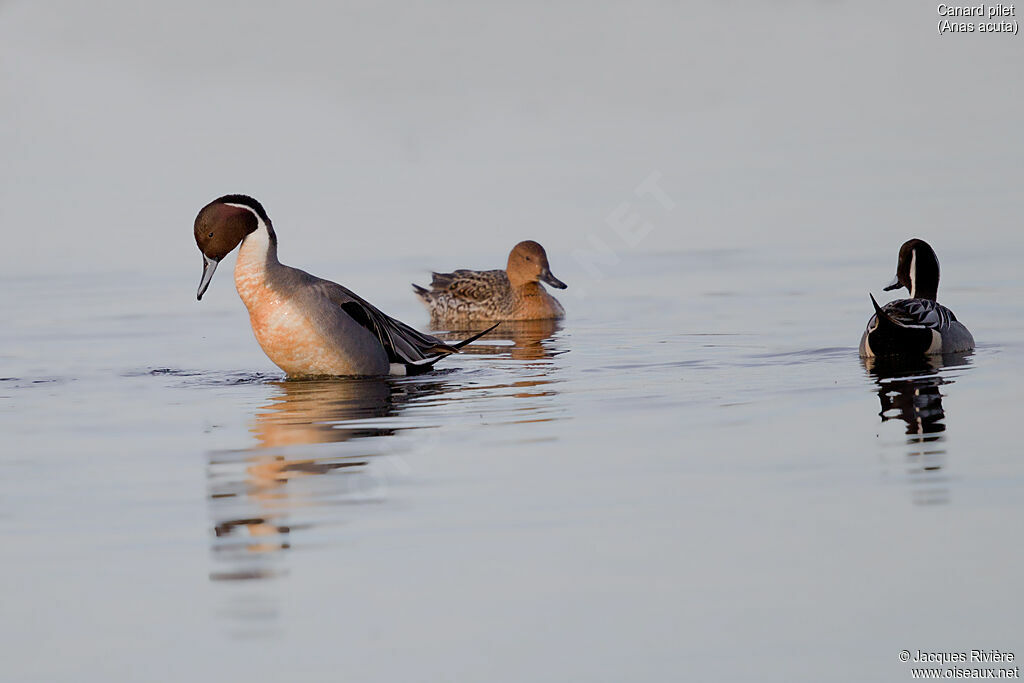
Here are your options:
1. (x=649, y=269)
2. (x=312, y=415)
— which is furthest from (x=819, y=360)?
(x=649, y=269)

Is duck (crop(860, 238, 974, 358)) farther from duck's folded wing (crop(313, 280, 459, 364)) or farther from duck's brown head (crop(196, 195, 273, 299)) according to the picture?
duck's brown head (crop(196, 195, 273, 299))

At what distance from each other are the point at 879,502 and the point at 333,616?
7.67ft

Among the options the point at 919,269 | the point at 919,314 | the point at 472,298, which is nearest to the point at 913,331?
the point at 919,314

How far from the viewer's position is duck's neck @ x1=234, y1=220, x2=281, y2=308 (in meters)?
10.8

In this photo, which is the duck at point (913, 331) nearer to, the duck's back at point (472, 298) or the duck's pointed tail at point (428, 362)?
the duck's pointed tail at point (428, 362)

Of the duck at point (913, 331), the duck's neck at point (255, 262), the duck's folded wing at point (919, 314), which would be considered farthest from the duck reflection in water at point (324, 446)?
the duck's folded wing at point (919, 314)

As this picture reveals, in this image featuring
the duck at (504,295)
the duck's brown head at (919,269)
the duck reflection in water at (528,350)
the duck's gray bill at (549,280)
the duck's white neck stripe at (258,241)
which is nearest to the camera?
the duck reflection in water at (528,350)

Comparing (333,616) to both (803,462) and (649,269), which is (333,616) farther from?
(649,269)

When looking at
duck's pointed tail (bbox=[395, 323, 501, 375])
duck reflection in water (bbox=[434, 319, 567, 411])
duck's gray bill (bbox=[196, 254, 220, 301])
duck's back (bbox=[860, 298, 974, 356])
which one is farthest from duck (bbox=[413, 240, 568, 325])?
duck's gray bill (bbox=[196, 254, 220, 301])

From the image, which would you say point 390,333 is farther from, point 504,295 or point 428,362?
point 504,295

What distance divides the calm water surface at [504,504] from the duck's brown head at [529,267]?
4.57 metres

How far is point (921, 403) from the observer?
9258mm

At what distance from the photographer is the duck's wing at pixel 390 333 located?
11.1 m

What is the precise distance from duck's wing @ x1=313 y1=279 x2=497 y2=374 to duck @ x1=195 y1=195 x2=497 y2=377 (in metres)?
0.01
